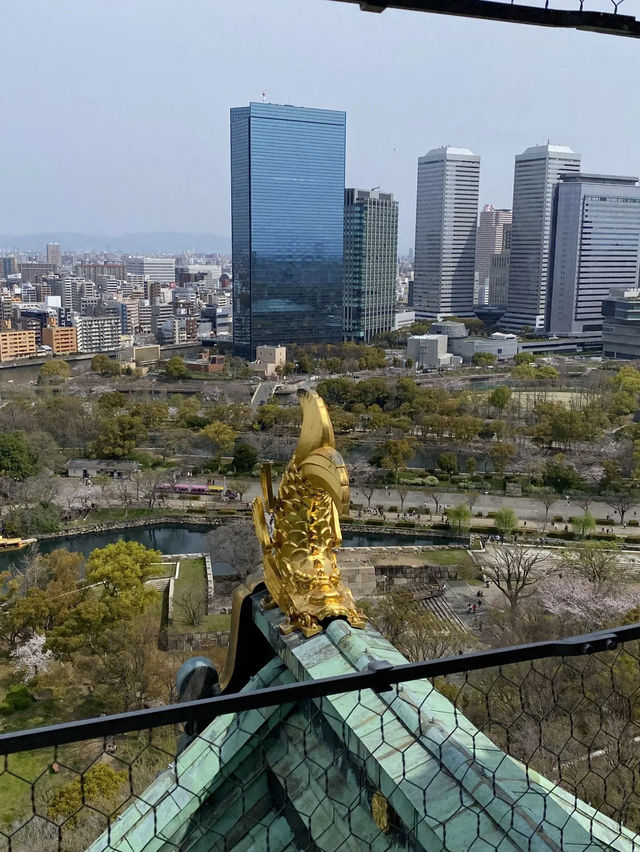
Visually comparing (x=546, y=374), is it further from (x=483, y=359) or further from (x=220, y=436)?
(x=220, y=436)

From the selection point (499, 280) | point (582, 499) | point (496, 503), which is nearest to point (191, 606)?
point (496, 503)

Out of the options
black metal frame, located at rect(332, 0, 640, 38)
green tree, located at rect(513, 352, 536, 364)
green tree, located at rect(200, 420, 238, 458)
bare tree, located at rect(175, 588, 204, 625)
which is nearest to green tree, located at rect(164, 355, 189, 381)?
green tree, located at rect(200, 420, 238, 458)

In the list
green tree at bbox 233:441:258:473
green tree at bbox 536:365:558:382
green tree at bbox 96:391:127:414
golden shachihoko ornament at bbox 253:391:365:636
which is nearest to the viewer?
golden shachihoko ornament at bbox 253:391:365:636

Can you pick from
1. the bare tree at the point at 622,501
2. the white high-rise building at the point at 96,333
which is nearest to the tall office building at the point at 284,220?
the white high-rise building at the point at 96,333

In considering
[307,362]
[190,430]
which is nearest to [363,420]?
[190,430]

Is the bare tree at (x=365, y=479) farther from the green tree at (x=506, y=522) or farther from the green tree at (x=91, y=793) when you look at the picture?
the green tree at (x=91, y=793)

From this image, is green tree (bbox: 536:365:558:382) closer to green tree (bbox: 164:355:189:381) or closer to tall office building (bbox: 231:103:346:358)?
tall office building (bbox: 231:103:346:358)

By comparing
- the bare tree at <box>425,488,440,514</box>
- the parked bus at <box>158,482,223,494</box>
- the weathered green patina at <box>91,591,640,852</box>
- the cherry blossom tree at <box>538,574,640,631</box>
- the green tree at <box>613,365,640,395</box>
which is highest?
the weathered green patina at <box>91,591,640,852</box>
